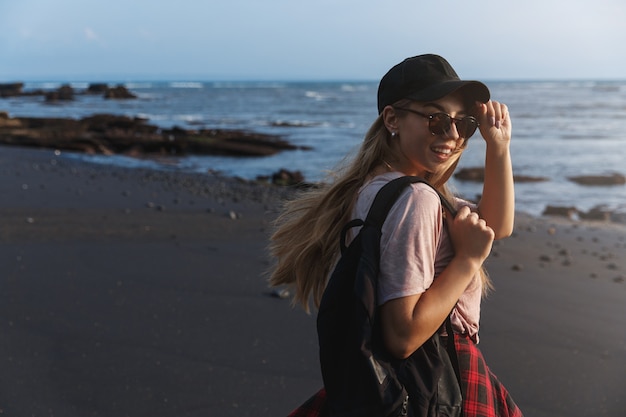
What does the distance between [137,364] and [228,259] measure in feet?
8.52

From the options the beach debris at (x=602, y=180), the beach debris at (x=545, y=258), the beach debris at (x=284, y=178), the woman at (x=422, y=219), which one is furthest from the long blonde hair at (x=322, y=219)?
the beach debris at (x=602, y=180)

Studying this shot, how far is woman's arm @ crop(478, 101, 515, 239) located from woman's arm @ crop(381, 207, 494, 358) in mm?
353

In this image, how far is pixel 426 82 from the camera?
81.2 inches

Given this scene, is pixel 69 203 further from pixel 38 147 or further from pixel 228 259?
pixel 38 147

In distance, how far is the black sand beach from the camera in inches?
152

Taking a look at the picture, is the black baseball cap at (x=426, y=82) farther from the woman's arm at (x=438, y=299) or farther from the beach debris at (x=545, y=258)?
the beach debris at (x=545, y=258)

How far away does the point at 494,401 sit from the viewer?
85.2 inches

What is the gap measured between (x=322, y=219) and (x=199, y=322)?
290 centimetres

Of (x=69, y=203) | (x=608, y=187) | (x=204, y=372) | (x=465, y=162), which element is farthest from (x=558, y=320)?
(x=465, y=162)

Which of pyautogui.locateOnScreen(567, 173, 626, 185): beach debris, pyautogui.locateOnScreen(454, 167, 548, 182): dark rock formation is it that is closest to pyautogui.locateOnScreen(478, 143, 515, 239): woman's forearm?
pyautogui.locateOnScreen(454, 167, 548, 182): dark rock formation

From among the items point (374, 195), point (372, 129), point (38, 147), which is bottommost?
point (38, 147)

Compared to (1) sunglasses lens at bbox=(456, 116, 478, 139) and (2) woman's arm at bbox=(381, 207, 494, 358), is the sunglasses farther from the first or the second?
(2) woman's arm at bbox=(381, 207, 494, 358)

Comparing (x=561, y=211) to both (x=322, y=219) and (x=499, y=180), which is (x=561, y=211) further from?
(x=322, y=219)

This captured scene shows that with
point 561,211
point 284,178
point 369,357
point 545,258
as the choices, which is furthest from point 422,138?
point 284,178
